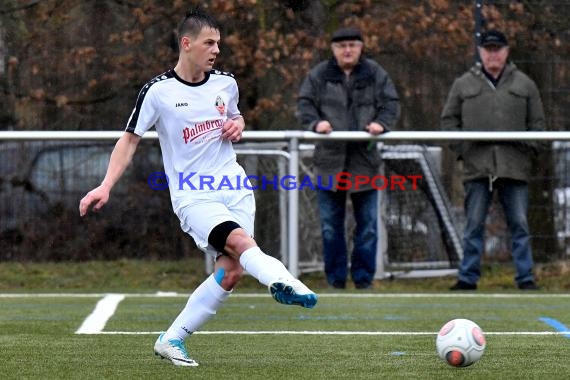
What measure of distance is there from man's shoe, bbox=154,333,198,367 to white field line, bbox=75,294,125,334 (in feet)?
5.55

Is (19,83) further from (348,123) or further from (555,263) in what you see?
(555,263)

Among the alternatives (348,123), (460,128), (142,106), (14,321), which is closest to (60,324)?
(14,321)

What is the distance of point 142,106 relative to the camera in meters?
6.56

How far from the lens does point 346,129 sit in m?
11.7

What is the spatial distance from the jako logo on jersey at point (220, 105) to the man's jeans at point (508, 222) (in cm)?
542

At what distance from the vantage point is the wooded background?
1286 cm

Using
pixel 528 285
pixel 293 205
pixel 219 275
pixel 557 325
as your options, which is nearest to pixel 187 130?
pixel 219 275

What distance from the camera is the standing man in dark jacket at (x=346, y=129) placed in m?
11.5

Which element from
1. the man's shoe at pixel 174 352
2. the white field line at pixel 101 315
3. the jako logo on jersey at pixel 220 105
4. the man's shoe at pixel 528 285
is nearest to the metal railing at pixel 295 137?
the man's shoe at pixel 528 285

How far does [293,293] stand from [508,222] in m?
6.37

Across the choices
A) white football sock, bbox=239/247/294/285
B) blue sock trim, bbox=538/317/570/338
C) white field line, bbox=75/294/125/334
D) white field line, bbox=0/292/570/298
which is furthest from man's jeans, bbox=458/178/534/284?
white football sock, bbox=239/247/294/285

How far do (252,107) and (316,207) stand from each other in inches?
46.2

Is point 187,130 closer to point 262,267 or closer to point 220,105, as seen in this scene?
point 220,105

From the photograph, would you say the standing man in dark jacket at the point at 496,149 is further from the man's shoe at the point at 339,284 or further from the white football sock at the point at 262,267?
the white football sock at the point at 262,267
